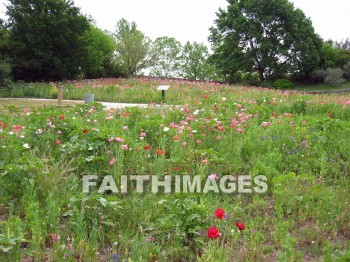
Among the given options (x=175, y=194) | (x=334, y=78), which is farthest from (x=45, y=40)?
(x=175, y=194)

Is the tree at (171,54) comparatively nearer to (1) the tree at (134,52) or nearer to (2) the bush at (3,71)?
(1) the tree at (134,52)

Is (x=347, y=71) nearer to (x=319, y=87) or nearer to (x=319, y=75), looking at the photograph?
(x=319, y=75)

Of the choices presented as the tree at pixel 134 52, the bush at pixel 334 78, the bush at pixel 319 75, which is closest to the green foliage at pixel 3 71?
the tree at pixel 134 52

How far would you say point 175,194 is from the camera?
3.23 m

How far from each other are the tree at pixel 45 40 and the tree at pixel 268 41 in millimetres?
14059

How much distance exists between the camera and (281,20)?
1334 inches

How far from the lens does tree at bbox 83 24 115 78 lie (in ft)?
84.8

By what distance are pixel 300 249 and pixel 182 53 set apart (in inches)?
1886

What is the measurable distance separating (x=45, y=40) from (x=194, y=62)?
27.4 meters

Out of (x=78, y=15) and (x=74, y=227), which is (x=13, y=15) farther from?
(x=74, y=227)

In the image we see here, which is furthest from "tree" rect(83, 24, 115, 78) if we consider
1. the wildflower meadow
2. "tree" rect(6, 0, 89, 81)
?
the wildflower meadow

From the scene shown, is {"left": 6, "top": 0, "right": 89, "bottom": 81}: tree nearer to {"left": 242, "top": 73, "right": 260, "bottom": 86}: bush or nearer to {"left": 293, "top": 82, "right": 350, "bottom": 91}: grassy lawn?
{"left": 242, "top": 73, "right": 260, "bottom": 86}: bush

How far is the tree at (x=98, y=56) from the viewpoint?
25859mm

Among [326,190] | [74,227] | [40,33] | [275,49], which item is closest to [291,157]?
[326,190]
